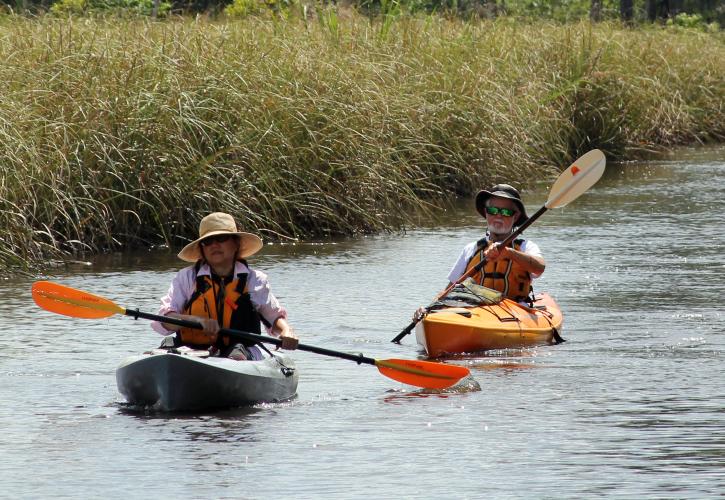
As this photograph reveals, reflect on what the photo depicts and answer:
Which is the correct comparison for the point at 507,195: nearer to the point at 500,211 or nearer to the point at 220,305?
the point at 500,211

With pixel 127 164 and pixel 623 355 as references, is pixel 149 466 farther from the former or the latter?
pixel 127 164

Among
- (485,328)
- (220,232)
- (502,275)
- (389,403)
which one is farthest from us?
(502,275)

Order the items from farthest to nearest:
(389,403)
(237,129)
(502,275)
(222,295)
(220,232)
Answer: (237,129)
(502,275)
(389,403)
(222,295)
(220,232)

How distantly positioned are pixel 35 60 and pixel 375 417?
21.6ft

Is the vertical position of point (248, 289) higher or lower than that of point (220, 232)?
lower

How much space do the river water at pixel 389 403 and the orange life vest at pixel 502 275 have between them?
418mm

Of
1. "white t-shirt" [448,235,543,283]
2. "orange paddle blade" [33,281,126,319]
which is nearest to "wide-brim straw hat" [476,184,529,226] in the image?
"white t-shirt" [448,235,543,283]

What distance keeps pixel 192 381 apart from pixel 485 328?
7.64ft

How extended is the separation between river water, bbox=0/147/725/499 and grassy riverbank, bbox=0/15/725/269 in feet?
1.55

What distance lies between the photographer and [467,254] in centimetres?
953

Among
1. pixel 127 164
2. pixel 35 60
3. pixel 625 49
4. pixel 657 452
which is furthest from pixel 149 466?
pixel 625 49

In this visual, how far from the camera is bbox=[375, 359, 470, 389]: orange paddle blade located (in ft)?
25.7

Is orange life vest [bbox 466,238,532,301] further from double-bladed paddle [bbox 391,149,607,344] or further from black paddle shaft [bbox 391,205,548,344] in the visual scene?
double-bladed paddle [bbox 391,149,607,344]

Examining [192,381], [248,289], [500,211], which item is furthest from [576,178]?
[192,381]
